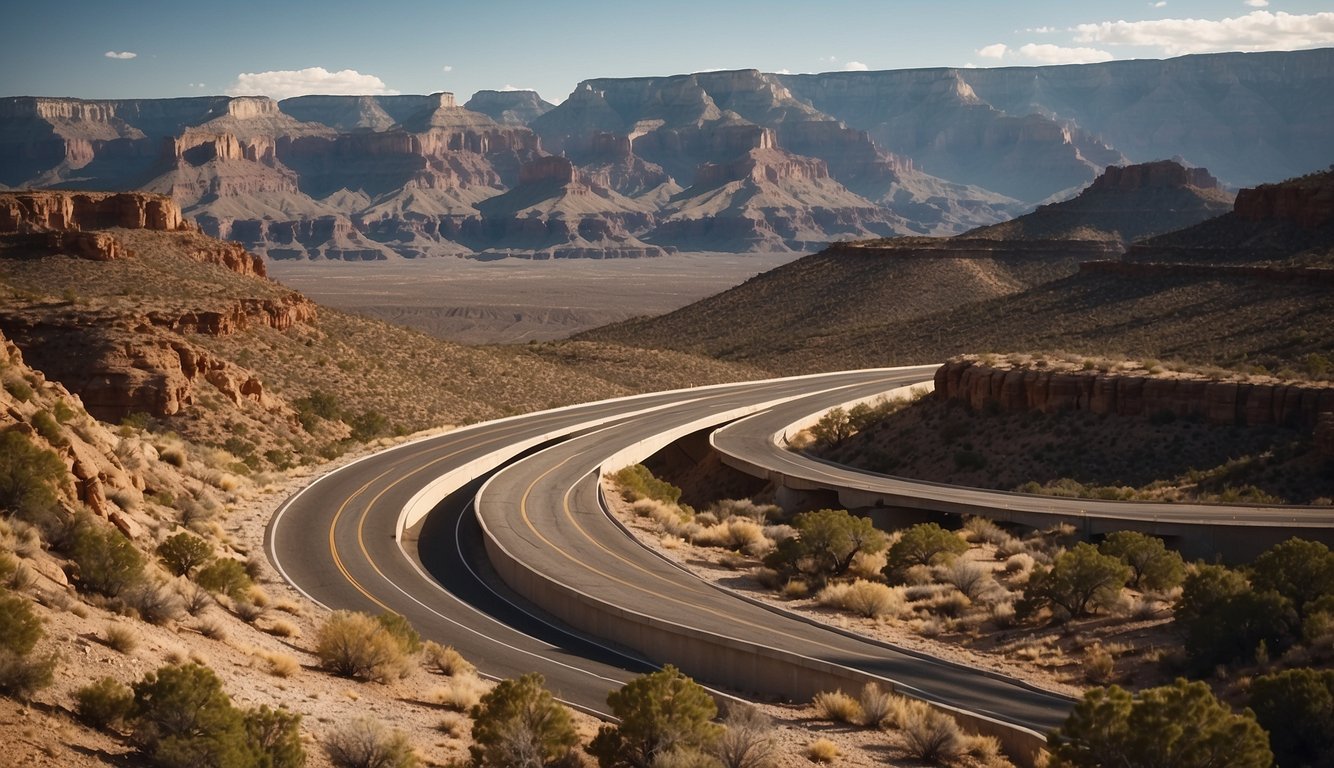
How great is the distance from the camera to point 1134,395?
45.0 metres

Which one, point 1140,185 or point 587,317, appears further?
point 587,317

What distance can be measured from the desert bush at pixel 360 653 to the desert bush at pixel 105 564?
2724 mm

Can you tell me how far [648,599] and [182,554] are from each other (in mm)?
8618

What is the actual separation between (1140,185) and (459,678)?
132 meters

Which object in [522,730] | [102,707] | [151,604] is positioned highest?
[102,707]

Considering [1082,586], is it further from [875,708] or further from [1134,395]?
[1134,395]

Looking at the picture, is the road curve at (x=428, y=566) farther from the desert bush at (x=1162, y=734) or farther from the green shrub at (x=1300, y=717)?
the green shrub at (x=1300, y=717)

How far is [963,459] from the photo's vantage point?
4588 centimetres

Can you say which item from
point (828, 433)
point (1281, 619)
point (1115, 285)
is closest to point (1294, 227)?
point (1115, 285)

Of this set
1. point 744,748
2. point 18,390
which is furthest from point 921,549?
point 18,390

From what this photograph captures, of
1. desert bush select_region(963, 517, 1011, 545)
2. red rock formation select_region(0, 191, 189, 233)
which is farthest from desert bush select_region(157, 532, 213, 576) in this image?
red rock formation select_region(0, 191, 189, 233)

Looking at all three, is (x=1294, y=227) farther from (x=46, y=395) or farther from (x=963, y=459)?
(x=46, y=395)

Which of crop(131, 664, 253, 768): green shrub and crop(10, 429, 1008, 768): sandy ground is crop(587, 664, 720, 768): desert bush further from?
crop(131, 664, 253, 768): green shrub

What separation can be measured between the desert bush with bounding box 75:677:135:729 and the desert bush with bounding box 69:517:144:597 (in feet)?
16.0
